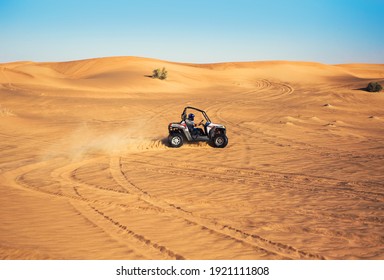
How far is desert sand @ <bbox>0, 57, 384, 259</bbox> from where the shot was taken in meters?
5.98

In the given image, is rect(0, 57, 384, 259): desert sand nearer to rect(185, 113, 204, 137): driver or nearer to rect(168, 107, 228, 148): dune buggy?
rect(168, 107, 228, 148): dune buggy

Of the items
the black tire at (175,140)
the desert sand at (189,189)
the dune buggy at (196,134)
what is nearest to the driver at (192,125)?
the dune buggy at (196,134)

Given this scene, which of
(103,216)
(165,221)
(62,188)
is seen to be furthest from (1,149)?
(165,221)

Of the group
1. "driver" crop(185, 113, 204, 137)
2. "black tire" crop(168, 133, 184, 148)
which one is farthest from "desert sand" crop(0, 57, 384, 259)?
"driver" crop(185, 113, 204, 137)

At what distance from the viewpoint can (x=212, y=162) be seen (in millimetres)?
11578

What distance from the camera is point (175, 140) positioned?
13281 millimetres

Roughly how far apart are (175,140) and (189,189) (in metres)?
4.49

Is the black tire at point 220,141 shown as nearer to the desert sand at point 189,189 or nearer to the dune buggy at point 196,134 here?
the dune buggy at point 196,134

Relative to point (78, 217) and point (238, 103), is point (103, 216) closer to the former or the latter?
point (78, 217)

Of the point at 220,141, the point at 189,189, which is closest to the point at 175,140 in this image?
the point at 220,141

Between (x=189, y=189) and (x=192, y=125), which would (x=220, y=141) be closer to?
(x=192, y=125)

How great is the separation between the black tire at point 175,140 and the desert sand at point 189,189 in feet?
1.01

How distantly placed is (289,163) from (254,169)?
1298 mm

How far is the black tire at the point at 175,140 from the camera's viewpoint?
13188 mm
